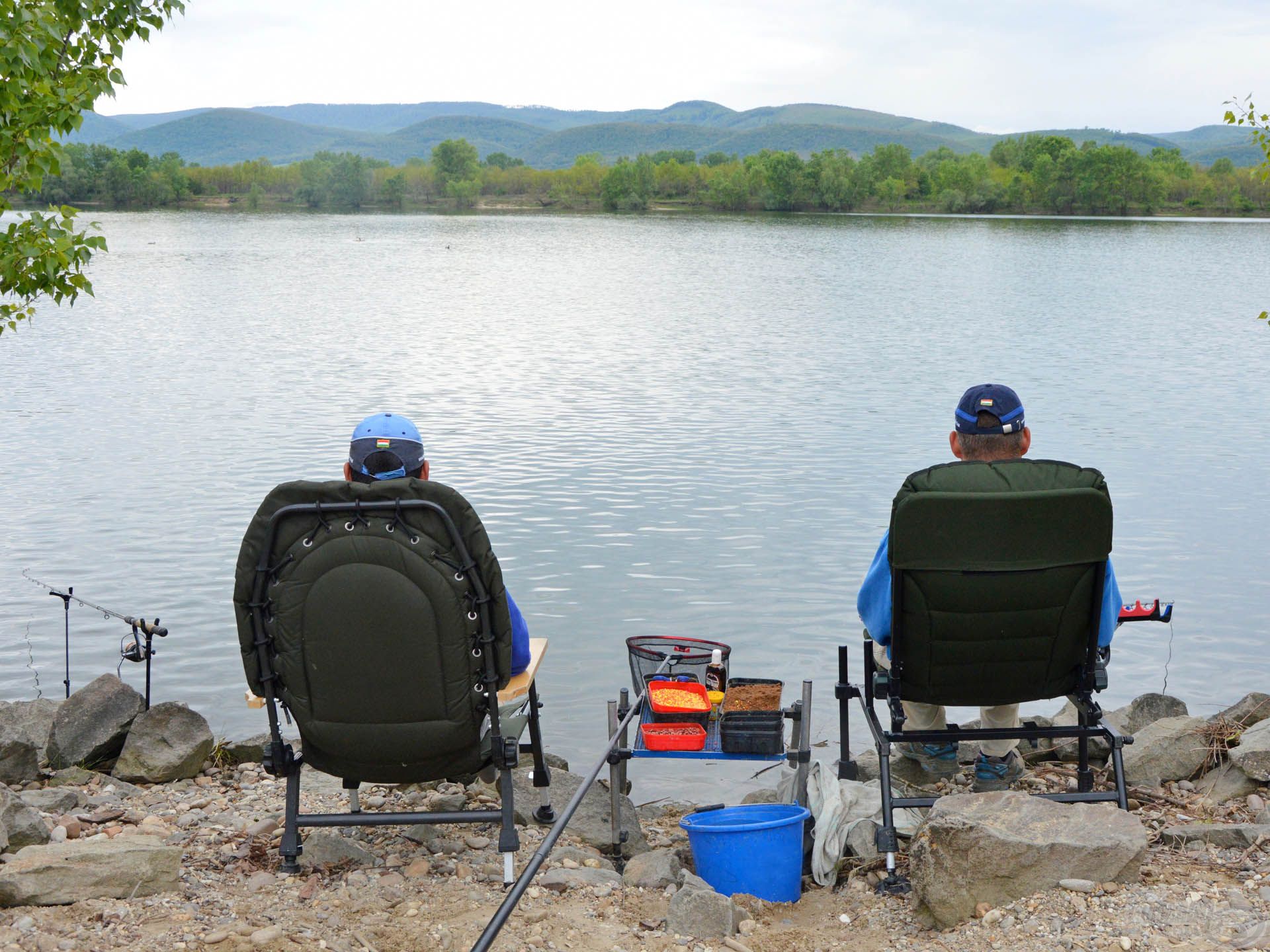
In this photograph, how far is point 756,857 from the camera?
4309mm

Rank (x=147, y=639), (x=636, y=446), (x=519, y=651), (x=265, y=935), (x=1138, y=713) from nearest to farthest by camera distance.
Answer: (x=265, y=935), (x=519, y=651), (x=147, y=639), (x=1138, y=713), (x=636, y=446)

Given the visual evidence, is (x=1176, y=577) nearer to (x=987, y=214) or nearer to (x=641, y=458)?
(x=641, y=458)

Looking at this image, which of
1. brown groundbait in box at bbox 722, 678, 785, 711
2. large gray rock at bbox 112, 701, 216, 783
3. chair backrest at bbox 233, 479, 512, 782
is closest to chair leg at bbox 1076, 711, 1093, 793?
brown groundbait in box at bbox 722, 678, 785, 711

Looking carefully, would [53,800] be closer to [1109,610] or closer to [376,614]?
[376,614]

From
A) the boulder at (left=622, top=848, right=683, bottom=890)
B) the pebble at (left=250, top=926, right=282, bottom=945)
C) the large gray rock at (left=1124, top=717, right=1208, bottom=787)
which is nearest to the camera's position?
the pebble at (left=250, top=926, right=282, bottom=945)

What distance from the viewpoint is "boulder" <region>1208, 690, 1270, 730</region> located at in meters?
6.20

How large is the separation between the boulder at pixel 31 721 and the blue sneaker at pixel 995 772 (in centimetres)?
444

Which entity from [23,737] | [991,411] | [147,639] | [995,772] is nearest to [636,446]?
[147,639]

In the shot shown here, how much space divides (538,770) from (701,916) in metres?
1.55

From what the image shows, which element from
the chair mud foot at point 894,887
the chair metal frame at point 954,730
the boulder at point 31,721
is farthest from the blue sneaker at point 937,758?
the boulder at point 31,721

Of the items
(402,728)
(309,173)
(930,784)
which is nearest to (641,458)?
(930,784)

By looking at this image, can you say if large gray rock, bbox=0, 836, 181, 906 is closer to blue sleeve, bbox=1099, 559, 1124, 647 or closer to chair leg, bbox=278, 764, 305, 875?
chair leg, bbox=278, 764, 305, 875

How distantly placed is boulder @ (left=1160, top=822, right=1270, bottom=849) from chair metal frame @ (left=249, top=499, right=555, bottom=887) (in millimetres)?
2261

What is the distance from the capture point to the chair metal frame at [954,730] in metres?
4.41
